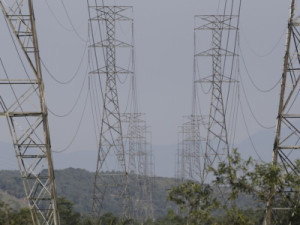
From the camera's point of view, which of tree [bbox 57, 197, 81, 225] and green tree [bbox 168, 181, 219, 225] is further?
tree [bbox 57, 197, 81, 225]

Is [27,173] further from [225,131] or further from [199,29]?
[199,29]

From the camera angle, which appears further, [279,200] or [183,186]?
[183,186]

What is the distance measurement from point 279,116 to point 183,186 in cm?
1234

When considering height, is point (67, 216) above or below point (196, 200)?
below

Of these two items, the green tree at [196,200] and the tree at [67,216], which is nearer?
the green tree at [196,200]

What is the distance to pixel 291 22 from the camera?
1442 inches

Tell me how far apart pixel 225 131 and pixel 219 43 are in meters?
8.78

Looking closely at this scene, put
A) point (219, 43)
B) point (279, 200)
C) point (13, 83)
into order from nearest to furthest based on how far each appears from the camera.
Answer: point (13, 83), point (279, 200), point (219, 43)

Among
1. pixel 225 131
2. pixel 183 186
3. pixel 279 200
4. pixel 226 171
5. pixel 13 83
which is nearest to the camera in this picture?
pixel 13 83

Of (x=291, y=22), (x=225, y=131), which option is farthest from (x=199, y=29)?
(x=291, y=22)

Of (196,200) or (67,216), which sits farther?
(67,216)

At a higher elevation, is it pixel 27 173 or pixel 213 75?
pixel 213 75

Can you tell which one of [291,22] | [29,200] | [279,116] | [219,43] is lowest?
[29,200]

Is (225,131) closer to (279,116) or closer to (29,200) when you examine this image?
(279,116)
